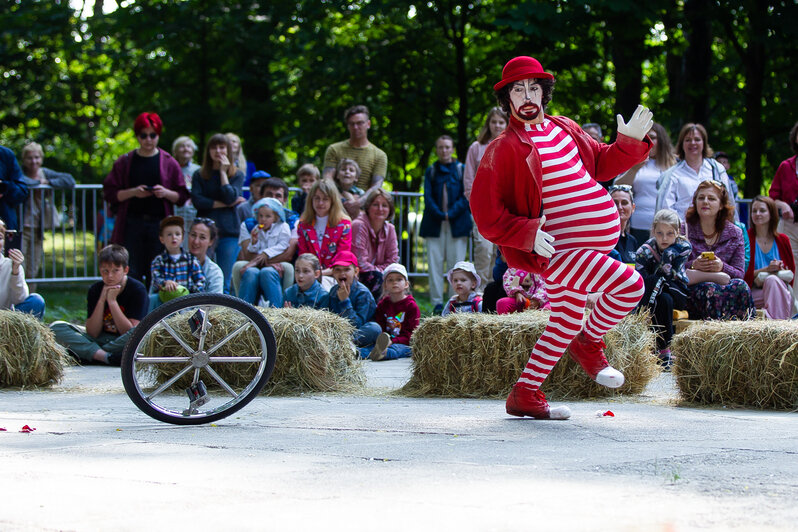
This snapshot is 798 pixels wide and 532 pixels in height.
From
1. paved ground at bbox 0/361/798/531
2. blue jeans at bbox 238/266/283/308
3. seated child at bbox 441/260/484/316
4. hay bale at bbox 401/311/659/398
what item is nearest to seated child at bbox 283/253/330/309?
blue jeans at bbox 238/266/283/308

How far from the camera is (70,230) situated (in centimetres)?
1322

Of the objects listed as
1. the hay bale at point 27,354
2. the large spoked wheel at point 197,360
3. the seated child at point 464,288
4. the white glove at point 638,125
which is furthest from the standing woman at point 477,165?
the large spoked wheel at point 197,360

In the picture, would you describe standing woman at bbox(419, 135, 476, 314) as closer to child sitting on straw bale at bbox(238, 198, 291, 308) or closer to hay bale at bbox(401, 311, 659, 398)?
child sitting on straw bale at bbox(238, 198, 291, 308)

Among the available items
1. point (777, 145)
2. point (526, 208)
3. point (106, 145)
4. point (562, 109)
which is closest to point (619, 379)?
point (526, 208)

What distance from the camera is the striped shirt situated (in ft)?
17.9

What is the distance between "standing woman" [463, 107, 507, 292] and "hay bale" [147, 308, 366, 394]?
364cm

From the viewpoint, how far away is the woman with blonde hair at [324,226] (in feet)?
32.9

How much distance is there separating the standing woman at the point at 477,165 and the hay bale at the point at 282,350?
3.64 m

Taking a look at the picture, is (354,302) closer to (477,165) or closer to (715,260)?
(477,165)

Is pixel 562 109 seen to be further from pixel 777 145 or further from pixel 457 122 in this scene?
pixel 777 145

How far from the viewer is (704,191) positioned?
351 inches

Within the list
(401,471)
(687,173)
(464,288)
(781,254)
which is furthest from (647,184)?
(401,471)

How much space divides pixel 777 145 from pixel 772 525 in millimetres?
14618

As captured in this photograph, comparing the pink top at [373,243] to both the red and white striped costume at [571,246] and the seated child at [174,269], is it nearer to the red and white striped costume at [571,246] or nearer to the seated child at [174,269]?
the seated child at [174,269]
